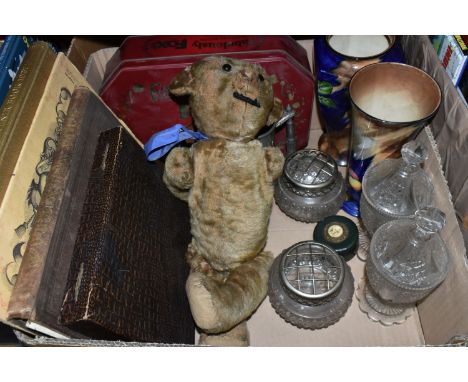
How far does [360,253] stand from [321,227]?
4.0 inches

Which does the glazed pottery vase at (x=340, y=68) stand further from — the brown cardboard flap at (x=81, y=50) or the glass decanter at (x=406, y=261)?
the brown cardboard flap at (x=81, y=50)

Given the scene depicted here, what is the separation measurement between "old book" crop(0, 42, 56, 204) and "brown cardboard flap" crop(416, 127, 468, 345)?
0.61 metres

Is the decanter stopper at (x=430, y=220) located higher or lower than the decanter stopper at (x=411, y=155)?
lower

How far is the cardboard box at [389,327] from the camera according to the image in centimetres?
64

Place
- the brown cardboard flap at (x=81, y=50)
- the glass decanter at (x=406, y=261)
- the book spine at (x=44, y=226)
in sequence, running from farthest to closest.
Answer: the brown cardboard flap at (x=81, y=50), the glass decanter at (x=406, y=261), the book spine at (x=44, y=226)

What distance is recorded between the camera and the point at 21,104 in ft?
2.02

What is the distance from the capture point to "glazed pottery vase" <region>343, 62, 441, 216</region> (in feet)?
2.33

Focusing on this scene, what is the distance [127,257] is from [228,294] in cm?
16

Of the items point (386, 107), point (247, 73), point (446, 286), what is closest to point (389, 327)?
point (446, 286)

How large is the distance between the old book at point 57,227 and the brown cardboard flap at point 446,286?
20.8 inches

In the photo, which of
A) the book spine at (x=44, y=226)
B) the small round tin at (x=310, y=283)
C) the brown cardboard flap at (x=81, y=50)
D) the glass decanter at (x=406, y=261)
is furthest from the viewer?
the brown cardboard flap at (x=81, y=50)

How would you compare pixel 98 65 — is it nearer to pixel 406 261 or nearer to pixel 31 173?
pixel 31 173

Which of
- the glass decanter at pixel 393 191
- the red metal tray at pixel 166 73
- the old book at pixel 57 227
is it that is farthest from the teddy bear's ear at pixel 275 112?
→ the old book at pixel 57 227

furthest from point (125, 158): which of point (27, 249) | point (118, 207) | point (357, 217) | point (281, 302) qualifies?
point (357, 217)
